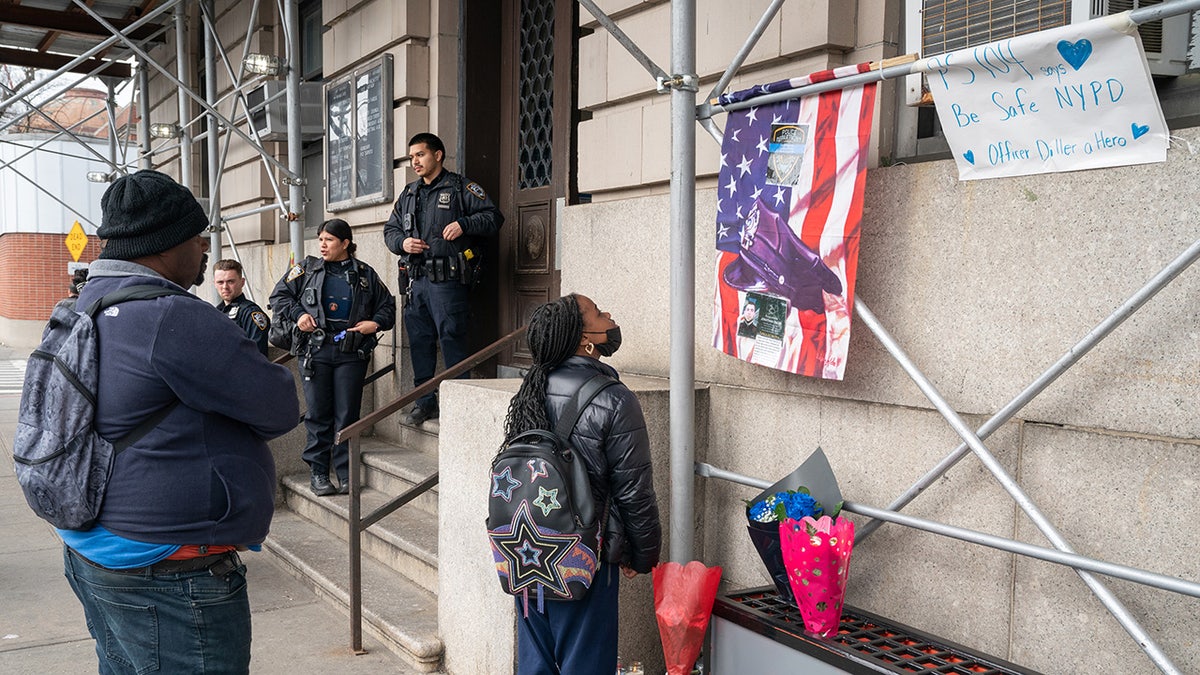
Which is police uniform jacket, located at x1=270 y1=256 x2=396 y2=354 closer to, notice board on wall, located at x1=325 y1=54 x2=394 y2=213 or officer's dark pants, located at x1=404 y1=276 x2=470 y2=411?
officer's dark pants, located at x1=404 y1=276 x2=470 y2=411

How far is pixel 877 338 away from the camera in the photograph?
3564 mm

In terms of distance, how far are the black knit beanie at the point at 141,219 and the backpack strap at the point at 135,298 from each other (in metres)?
0.14

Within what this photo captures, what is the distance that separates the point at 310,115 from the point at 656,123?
556 centimetres

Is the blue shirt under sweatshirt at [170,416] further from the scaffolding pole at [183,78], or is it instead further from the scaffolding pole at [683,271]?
the scaffolding pole at [183,78]

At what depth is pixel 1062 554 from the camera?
2855mm

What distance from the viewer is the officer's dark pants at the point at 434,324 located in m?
6.90

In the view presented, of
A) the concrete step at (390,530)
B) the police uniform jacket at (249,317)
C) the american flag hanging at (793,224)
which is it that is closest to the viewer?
the american flag hanging at (793,224)

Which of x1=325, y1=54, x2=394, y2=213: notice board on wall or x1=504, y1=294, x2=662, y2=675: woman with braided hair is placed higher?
x1=325, y1=54, x2=394, y2=213: notice board on wall

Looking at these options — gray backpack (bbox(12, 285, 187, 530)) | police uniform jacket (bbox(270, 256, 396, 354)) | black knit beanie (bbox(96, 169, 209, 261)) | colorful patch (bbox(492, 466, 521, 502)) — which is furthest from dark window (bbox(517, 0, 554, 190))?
gray backpack (bbox(12, 285, 187, 530))

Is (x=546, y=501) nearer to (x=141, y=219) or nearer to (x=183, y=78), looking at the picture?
(x=141, y=219)

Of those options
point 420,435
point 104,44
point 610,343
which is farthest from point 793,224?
point 104,44

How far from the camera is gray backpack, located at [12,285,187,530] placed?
2.49 m

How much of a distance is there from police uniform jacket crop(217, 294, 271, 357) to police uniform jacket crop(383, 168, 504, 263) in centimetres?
119

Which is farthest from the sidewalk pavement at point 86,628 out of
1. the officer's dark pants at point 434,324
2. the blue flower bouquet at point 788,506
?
the blue flower bouquet at point 788,506
